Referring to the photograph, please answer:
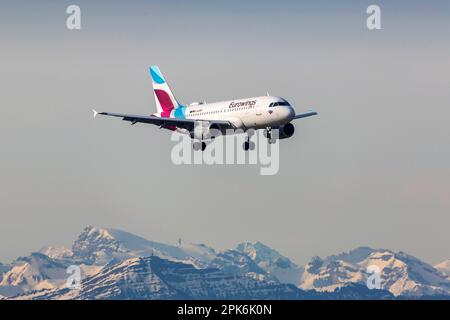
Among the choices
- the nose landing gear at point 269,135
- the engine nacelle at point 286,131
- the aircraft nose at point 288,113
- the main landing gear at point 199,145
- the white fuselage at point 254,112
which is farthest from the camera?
the main landing gear at point 199,145

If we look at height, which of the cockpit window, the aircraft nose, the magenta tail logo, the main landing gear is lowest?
the main landing gear

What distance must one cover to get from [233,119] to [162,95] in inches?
1532

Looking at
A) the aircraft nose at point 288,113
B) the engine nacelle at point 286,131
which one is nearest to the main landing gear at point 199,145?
the engine nacelle at point 286,131

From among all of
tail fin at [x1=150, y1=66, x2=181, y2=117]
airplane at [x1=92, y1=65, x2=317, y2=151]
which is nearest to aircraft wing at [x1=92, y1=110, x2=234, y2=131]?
airplane at [x1=92, y1=65, x2=317, y2=151]

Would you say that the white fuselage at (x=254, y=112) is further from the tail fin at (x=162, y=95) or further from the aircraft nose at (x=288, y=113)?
the tail fin at (x=162, y=95)

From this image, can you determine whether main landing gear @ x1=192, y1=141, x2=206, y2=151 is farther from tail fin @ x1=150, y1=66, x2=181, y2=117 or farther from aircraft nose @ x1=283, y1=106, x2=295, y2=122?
tail fin @ x1=150, y1=66, x2=181, y2=117

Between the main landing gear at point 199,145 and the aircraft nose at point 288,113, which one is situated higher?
the aircraft nose at point 288,113

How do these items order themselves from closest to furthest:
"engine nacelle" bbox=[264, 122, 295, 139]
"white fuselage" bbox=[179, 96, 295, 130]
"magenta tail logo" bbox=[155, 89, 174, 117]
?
"white fuselage" bbox=[179, 96, 295, 130]
"engine nacelle" bbox=[264, 122, 295, 139]
"magenta tail logo" bbox=[155, 89, 174, 117]

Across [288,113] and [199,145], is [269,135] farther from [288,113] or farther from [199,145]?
[199,145]

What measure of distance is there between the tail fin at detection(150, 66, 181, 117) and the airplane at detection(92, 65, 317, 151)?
45.3 ft

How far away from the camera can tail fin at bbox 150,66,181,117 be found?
16762cm

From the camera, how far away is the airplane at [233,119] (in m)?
133

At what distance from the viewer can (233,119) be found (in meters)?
138
